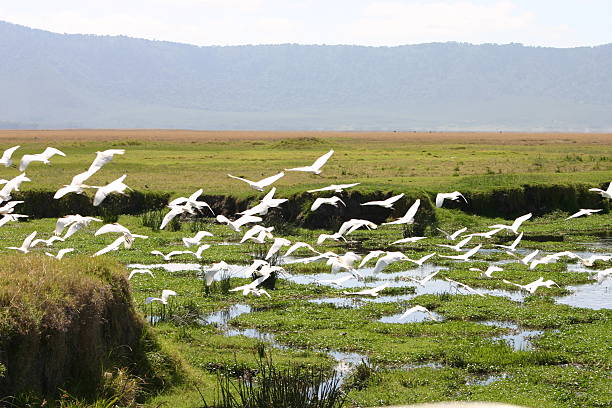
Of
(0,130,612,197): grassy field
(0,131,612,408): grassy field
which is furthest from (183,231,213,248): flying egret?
(0,130,612,197): grassy field

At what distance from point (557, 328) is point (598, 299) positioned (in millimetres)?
3378

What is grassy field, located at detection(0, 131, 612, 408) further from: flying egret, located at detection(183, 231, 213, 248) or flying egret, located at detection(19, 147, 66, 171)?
flying egret, located at detection(19, 147, 66, 171)

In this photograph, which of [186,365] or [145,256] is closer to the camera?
[186,365]

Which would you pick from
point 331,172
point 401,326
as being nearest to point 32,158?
point 401,326

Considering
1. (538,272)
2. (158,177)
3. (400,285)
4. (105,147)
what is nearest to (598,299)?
(538,272)

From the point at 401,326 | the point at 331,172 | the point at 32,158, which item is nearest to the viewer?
the point at 32,158

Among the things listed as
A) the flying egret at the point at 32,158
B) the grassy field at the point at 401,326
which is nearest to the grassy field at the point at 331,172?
the grassy field at the point at 401,326

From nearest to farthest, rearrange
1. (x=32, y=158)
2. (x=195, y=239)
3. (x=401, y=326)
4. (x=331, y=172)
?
1. (x=32, y=158)
2. (x=401, y=326)
3. (x=195, y=239)
4. (x=331, y=172)

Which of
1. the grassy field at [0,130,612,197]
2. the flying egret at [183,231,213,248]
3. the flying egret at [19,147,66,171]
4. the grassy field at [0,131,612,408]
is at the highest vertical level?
the flying egret at [19,147,66,171]

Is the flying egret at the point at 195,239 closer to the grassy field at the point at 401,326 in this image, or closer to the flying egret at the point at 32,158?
the grassy field at the point at 401,326

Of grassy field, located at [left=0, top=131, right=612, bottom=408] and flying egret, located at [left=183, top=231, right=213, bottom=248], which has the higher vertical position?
flying egret, located at [left=183, top=231, right=213, bottom=248]

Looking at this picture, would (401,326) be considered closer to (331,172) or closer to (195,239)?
(195,239)

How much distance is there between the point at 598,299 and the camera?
63.0ft

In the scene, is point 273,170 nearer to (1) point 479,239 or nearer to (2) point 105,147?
(1) point 479,239
